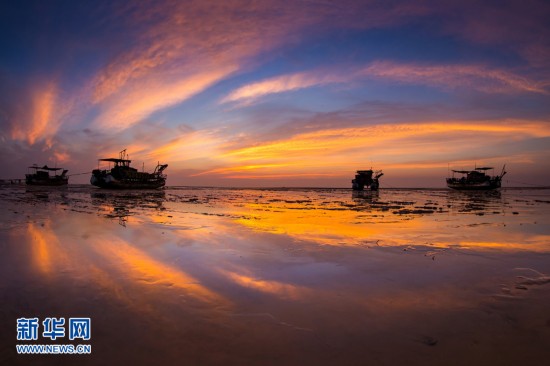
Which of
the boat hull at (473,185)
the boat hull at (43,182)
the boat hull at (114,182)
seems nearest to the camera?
the boat hull at (114,182)

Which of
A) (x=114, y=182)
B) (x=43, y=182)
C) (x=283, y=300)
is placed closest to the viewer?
(x=283, y=300)

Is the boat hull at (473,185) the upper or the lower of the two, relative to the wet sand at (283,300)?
upper

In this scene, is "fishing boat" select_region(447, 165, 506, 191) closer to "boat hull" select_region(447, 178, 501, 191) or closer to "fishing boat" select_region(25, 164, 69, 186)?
"boat hull" select_region(447, 178, 501, 191)

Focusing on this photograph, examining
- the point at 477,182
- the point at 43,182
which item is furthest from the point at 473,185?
the point at 43,182

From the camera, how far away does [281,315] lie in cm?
443

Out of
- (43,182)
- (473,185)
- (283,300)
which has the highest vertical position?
(473,185)

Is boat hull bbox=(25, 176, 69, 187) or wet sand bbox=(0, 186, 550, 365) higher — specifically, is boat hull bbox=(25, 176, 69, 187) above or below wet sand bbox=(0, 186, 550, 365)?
above

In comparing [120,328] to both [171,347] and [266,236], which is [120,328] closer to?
[171,347]

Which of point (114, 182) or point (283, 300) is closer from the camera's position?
point (283, 300)

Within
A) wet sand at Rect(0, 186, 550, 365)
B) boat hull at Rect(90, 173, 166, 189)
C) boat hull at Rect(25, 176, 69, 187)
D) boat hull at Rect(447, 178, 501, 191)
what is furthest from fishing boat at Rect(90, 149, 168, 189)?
boat hull at Rect(447, 178, 501, 191)

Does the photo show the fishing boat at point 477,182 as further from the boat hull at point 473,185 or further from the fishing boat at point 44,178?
the fishing boat at point 44,178

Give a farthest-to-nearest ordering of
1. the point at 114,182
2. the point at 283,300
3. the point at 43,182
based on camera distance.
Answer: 1. the point at 43,182
2. the point at 114,182
3. the point at 283,300

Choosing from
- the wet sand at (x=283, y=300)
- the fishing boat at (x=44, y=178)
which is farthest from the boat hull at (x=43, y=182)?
the wet sand at (x=283, y=300)

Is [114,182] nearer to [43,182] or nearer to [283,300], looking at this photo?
[43,182]
